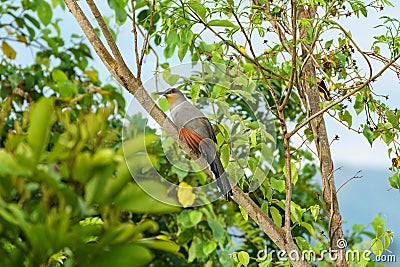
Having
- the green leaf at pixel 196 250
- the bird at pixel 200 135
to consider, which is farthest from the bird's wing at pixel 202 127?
the green leaf at pixel 196 250

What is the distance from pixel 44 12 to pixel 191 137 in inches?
58.0

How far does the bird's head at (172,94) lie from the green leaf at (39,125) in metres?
0.77

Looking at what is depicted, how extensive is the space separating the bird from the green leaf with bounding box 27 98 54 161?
666mm

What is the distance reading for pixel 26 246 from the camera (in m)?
0.46

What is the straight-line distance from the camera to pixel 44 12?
7.96 ft

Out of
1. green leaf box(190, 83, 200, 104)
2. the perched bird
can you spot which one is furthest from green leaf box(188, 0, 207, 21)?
the perched bird

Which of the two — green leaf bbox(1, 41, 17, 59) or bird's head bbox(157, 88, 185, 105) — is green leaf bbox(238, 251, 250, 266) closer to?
bird's head bbox(157, 88, 185, 105)

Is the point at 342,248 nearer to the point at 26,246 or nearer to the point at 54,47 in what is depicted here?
the point at 26,246

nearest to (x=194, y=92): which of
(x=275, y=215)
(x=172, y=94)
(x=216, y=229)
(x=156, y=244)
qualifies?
(x=172, y=94)

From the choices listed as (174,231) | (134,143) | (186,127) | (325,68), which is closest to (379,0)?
(325,68)

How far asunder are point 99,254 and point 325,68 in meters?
1.05

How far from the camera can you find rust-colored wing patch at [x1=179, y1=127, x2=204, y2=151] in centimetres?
112

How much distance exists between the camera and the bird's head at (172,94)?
1.22 meters

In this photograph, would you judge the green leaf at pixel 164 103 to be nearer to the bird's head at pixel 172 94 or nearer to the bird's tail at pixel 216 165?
the bird's head at pixel 172 94
